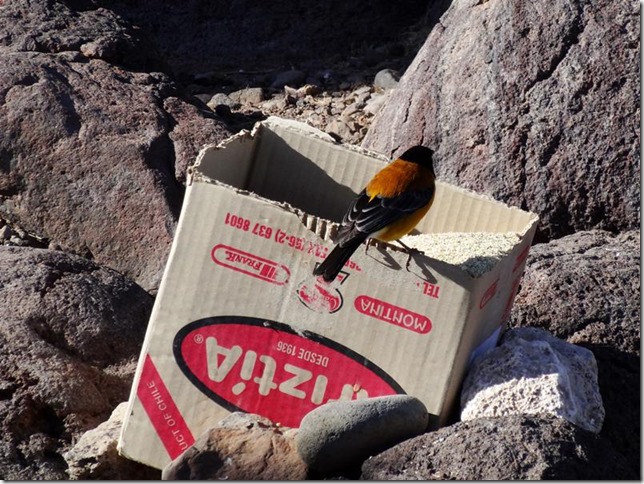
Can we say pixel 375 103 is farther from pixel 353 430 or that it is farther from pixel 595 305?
pixel 353 430

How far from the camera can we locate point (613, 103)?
20.2ft

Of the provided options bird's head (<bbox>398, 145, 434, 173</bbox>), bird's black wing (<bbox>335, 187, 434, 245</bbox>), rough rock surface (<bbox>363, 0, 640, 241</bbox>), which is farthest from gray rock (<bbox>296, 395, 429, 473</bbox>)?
rough rock surface (<bbox>363, 0, 640, 241</bbox>)

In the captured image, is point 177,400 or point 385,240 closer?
point 177,400

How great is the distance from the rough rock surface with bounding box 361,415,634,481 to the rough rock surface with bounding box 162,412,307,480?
30 centimetres

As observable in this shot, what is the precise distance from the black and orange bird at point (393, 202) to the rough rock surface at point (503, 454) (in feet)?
2.68

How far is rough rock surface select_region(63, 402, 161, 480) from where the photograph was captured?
14.5 ft

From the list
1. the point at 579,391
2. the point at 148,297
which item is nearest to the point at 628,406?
the point at 579,391

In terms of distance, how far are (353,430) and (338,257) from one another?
0.62m

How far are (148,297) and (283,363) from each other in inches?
49.5

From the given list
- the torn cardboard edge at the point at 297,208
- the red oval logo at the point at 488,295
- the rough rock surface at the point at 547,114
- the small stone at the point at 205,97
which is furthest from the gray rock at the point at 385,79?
the red oval logo at the point at 488,295

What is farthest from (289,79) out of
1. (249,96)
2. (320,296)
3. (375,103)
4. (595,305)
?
(320,296)

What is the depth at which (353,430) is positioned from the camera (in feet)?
13.2

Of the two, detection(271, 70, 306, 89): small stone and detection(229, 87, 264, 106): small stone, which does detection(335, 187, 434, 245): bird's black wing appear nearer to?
detection(229, 87, 264, 106): small stone

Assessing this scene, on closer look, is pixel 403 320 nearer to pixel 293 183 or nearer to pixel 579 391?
pixel 579 391
